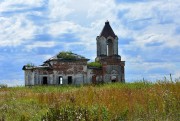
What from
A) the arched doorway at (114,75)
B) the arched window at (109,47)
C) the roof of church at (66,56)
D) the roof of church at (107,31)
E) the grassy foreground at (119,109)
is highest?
the roof of church at (107,31)

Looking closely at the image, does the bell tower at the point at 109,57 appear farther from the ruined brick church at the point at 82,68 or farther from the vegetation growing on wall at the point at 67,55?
the vegetation growing on wall at the point at 67,55

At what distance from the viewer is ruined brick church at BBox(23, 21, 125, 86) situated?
144 ft

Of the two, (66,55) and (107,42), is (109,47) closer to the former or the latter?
(107,42)

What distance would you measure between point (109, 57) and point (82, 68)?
11.0ft

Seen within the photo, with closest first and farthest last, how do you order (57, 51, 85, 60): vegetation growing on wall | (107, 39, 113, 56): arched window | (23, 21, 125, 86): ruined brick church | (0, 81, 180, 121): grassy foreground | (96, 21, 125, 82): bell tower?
(0, 81, 180, 121): grassy foreground
(23, 21, 125, 86): ruined brick church
(57, 51, 85, 60): vegetation growing on wall
(96, 21, 125, 82): bell tower
(107, 39, 113, 56): arched window

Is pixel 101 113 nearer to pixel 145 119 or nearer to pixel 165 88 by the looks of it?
pixel 145 119

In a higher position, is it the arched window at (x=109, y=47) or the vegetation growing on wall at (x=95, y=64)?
the arched window at (x=109, y=47)

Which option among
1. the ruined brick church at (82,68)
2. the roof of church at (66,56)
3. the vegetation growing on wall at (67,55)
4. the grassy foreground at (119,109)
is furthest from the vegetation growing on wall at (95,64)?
the grassy foreground at (119,109)

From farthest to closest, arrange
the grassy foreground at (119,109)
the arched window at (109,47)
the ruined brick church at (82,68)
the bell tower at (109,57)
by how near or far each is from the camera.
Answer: the arched window at (109,47) < the bell tower at (109,57) < the ruined brick church at (82,68) < the grassy foreground at (119,109)

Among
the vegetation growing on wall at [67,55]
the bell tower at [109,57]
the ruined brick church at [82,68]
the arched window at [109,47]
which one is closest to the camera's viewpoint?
the ruined brick church at [82,68]

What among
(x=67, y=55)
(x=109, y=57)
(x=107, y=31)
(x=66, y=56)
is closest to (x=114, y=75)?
(x=109, y=57)

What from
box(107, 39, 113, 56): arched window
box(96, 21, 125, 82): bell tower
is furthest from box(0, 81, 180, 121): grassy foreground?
box(107, 39, 113, 56): arched window

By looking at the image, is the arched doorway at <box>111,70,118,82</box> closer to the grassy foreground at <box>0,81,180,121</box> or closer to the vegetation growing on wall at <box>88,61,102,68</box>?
the vegetation growing on wall at <box>88,61,102,68</box>

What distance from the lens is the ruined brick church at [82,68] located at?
43.9 meters
